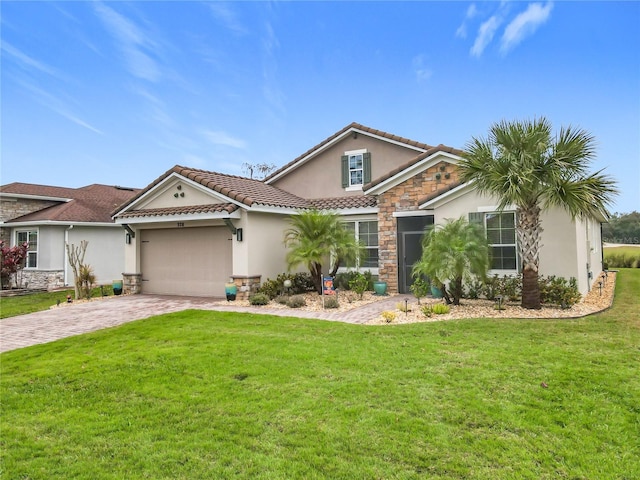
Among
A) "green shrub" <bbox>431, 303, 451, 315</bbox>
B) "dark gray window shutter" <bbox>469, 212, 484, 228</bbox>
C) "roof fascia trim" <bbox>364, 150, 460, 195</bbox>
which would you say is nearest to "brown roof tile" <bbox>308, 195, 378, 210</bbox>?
"roof fascia trim" <bbox>364, 150, 460, 195</bbox>

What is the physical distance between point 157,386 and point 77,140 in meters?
20.5

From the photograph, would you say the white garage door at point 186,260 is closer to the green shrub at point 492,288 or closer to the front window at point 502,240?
the green shrub at point 492,288

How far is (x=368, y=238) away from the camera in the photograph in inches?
691

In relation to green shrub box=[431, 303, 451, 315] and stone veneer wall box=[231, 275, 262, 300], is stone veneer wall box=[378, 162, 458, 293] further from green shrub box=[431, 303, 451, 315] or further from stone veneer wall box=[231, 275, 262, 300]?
stone veneer wall box=[231, 275, 262, 300]

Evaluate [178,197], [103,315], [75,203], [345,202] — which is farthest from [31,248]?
[345,202]

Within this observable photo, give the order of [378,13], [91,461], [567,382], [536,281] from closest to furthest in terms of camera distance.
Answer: [91,461] < [567,382] < [536,281] < [378,13]

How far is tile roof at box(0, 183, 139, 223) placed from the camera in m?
22.6

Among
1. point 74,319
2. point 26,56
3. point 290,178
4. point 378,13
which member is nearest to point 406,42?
point 378,13

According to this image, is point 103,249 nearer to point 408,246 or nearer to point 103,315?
point 103,315

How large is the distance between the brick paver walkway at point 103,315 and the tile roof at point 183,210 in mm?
3426

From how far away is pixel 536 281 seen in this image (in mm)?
11555

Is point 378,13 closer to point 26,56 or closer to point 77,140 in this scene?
point 26,56

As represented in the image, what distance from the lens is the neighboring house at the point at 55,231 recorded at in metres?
22.0

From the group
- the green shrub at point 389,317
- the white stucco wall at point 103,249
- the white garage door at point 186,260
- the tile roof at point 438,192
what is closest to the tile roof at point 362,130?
the tile roof at point 438,192
